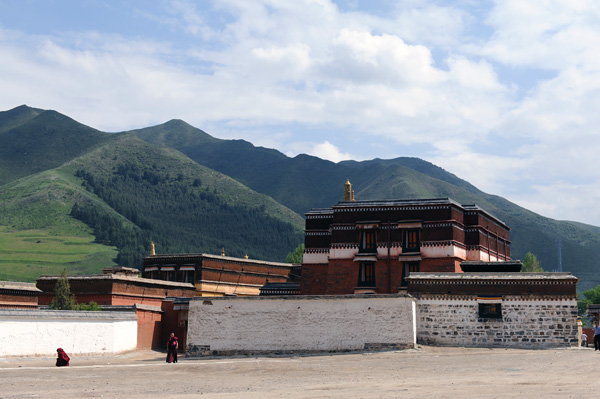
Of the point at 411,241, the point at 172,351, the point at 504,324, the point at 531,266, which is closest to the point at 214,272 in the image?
the point at 411,241

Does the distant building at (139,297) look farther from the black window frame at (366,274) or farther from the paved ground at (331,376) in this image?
the black window frame at (366,274)

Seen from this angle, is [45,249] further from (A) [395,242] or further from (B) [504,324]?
(B) [504,324]

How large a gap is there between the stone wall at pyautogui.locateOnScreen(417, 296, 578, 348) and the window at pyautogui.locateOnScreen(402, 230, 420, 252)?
54.7 ft

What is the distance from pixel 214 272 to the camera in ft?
265

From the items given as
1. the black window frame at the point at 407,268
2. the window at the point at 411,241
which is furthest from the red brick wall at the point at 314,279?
the window at the point at 411,241

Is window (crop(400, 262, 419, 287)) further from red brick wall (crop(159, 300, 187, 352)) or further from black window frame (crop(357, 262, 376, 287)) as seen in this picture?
red brick wall (crop(159, 300, 187, 352))

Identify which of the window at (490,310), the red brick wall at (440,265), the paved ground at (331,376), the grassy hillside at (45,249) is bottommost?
the paved ground at (331,376)

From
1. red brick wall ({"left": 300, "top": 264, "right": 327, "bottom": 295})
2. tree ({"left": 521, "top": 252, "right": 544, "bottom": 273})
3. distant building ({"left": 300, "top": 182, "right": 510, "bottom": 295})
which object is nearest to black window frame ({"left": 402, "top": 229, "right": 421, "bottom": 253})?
distant building ({"left": 300, "top": 182, "right": 510, "bottom": 295})

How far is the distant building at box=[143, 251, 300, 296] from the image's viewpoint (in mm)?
79688

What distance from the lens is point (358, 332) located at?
40.6m

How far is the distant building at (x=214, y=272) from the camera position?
79.7 metres

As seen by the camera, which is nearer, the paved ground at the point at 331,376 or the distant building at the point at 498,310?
the paved ground at the point at 331,376

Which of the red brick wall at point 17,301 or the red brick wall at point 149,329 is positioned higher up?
the red brick wall at point 17,301

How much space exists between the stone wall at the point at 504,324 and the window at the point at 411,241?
16672 mm
